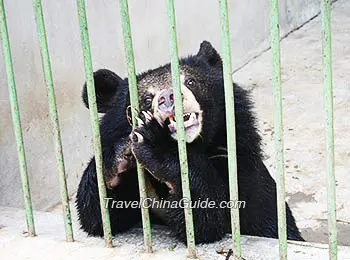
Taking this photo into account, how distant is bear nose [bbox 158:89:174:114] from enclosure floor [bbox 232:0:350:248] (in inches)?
63.9

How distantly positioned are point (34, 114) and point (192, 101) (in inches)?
59.7

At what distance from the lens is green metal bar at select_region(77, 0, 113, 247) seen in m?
2.68

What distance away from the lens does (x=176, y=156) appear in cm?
284

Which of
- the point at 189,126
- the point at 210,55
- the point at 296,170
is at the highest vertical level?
the point at 210,55

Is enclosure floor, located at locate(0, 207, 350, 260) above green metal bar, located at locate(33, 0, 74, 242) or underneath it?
underneath

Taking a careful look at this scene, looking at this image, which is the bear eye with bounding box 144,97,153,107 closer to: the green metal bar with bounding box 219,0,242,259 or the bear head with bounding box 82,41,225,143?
the bear head with bounding box 82,41,225,143

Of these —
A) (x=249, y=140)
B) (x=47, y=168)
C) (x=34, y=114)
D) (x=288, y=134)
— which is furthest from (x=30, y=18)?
(x=288, y=134)

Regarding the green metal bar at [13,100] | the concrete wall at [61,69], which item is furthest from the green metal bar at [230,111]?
the concrete wall at [61,69]

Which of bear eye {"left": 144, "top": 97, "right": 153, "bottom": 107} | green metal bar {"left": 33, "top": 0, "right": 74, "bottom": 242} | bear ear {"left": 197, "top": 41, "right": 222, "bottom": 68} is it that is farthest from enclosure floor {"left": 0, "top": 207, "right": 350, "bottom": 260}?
bear ear {"left": 197, "top": 41, "right": 222, "bottom": 68}

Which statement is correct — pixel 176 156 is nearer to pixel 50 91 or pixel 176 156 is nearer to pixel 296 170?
pixel 50 91

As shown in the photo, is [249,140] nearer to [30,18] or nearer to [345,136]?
[30,18]

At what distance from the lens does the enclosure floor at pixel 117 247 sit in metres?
2.70

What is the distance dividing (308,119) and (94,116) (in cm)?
352

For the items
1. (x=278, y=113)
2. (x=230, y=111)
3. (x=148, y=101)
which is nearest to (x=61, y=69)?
(x=148, y=101)
